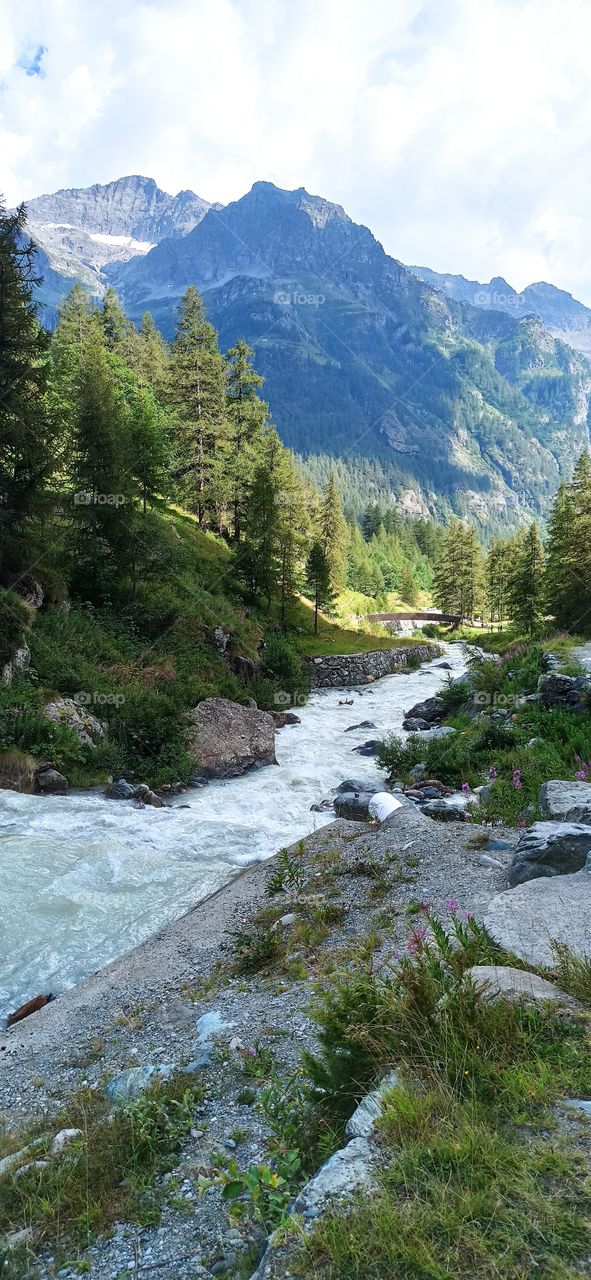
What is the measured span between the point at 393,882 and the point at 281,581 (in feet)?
120

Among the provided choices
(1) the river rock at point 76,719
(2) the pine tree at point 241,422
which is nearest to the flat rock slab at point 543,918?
(1) the river rock at point 76,719

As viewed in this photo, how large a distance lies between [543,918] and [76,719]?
1363 cm

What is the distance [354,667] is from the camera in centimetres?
4109

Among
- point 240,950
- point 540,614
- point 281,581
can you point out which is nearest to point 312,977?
point 240,950

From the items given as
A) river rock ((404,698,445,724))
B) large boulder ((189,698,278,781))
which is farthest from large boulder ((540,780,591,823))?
river rock ((404,698,445,724))

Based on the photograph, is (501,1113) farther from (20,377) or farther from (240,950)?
(20,377)

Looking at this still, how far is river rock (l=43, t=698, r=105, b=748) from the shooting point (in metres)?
15.4

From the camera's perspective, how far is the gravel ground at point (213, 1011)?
9.68 feet

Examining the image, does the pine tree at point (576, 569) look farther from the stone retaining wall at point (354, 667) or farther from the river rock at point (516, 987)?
the river rock at point (516, 987)

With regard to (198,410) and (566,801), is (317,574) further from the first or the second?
(566,801)

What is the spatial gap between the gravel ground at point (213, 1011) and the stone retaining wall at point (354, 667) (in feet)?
99.3

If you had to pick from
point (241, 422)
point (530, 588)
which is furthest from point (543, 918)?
point (530, 588)

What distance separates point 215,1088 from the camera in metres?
4.04

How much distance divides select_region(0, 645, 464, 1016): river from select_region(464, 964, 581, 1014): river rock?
4900 mm
